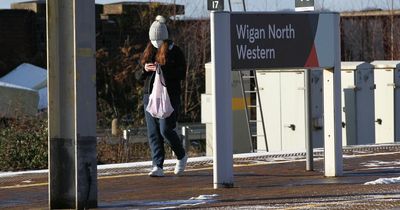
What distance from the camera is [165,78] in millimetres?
11742

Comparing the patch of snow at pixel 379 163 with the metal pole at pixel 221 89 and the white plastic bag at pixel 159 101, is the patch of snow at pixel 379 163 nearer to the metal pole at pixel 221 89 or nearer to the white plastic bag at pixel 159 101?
the white plastic bag at pixel 159 101

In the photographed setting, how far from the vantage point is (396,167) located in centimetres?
1235

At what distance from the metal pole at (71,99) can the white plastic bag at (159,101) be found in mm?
2469

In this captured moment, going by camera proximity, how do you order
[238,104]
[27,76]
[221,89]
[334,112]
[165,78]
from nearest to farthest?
[221,89] → [334,112] → [165,78] → [238,104] → [27,76]

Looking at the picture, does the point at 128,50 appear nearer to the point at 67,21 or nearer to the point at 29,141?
the point at 29,141

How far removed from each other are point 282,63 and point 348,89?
884 cm

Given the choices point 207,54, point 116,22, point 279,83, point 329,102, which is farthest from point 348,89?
point 116,22

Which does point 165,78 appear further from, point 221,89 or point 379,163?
point 379,163

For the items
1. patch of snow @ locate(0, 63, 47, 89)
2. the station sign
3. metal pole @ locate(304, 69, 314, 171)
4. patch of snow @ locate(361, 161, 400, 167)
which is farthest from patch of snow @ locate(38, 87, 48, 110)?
the station sign

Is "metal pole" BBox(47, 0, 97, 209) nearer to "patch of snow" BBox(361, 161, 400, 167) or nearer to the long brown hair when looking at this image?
the long brown hair

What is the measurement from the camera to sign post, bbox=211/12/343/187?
1038 cm

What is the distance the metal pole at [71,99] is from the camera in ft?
29.8

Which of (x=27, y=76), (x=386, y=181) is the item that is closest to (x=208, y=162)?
(x=386, y=181)

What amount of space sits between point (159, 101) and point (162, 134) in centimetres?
42
